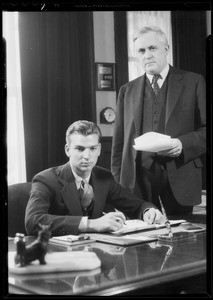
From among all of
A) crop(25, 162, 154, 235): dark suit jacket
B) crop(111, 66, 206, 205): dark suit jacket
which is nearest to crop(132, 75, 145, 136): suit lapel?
crop(111, 66, 206, 205): dark suit jacket

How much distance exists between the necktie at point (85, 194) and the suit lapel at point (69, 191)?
2 centimetres

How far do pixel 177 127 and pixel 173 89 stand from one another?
0.57ft

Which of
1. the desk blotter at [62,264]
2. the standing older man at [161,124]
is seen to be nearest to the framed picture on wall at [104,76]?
the standing older man at [161,124]

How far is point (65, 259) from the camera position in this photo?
4.66 ft

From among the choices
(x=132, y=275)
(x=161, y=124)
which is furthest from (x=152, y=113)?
(x=132, y=275)

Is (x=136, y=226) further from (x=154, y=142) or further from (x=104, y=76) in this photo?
(x=104, y=76)

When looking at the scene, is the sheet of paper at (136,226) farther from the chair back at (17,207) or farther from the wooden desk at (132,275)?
the chair back at (17,207)

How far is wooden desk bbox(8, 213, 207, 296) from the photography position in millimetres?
1265

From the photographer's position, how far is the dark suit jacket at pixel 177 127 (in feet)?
6.23

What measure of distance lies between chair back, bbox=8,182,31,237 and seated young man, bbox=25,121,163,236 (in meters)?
0.02

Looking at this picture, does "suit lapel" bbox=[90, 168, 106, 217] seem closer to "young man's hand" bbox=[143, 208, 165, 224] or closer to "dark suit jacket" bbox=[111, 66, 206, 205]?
"dark suit jacket" bbox=[111, 66, 206, 205]

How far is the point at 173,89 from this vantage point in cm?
194
